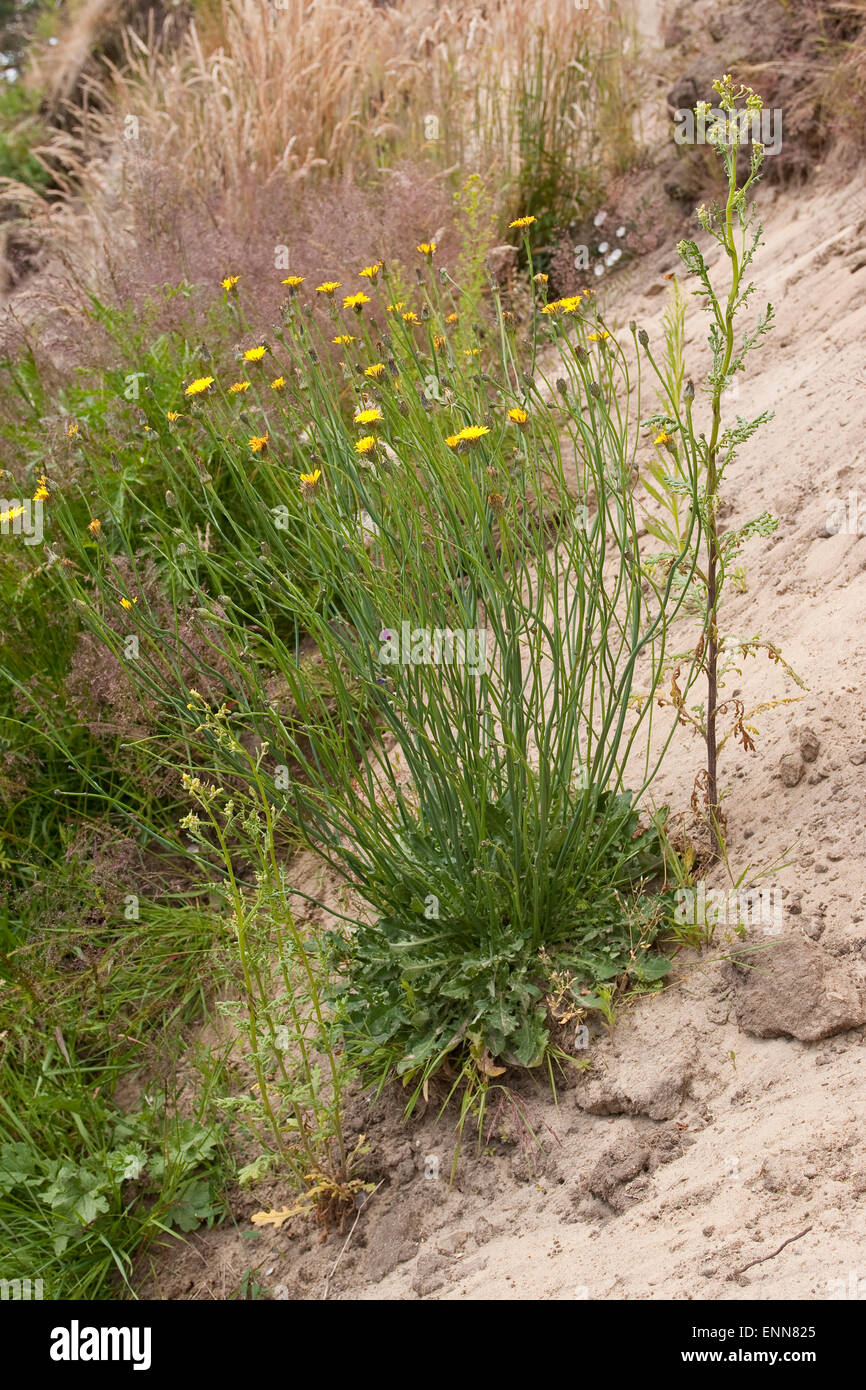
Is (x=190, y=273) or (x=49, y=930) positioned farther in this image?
(x=190, y=273)

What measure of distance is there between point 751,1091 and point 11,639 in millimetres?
2500

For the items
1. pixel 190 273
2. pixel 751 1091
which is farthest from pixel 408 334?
pixel 190 273

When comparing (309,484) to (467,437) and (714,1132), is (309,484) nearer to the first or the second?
(467,437)

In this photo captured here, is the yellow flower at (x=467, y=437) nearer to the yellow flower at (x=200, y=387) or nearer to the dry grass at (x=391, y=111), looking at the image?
the yellow flower at (x=200, y=387)

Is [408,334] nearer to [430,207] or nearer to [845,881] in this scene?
[845,881]

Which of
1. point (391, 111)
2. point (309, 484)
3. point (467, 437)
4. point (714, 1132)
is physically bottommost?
point (714, 1132)

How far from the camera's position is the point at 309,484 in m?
2.14

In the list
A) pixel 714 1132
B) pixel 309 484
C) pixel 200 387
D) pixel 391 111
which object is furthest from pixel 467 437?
pixel 391 111

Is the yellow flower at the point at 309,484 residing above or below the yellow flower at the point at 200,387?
below

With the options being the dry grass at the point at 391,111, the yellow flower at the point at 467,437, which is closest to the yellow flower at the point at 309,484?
the yellow flower at the point at 467,437

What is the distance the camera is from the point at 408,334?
2496 mm

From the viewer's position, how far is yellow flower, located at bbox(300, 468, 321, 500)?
209 centimetres

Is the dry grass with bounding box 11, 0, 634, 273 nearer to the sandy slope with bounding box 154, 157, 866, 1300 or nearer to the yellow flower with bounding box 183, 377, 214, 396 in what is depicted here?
the yellow flower with bounding box 183, 377, 214, 396

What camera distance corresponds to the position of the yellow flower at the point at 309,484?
82.1 inches
